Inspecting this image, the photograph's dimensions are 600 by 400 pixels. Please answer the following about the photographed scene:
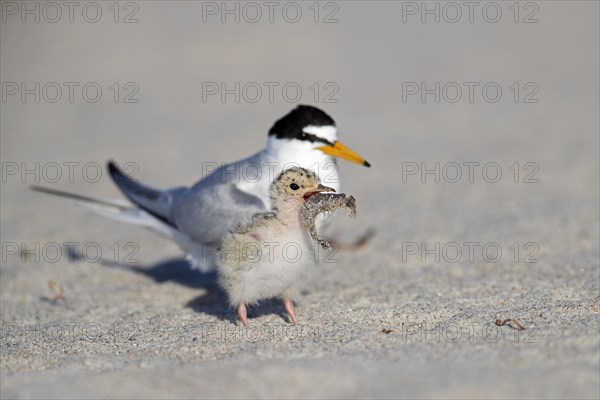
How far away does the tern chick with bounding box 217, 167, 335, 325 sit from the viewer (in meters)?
4.14

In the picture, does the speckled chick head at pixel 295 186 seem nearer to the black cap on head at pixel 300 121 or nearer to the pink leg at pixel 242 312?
the pink leg at pixel 242 312

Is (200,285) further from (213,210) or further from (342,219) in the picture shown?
(342,219)

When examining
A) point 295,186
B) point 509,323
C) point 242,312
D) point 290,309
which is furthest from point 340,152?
point 509,323

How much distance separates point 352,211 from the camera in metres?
4.31

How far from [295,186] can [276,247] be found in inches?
12.4

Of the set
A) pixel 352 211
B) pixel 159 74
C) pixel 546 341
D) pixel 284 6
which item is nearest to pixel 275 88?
pixel 159 74

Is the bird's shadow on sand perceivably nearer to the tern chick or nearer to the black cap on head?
the tern chick

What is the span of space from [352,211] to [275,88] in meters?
7.44

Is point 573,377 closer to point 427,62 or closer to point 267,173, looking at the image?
point 267,173

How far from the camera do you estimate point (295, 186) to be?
418 cm

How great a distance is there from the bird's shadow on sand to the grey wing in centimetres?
38

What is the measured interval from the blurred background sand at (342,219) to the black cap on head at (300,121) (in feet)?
3.18

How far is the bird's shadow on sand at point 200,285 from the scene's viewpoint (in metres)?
4.79

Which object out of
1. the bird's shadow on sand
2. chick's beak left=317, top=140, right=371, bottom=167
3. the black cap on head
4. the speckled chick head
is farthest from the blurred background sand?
the black cap on head
